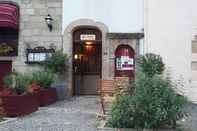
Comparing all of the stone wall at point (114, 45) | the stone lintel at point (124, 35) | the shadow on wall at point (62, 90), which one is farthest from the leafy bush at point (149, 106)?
the shadow on wall at point (62, 90)

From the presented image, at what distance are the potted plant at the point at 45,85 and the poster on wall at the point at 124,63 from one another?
10.2 ft

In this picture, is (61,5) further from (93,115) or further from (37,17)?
(93,115)

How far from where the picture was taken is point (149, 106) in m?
8.88

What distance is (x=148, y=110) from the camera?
29.2 ft

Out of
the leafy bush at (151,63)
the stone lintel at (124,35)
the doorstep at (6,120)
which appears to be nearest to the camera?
the doorstep at (6,120)

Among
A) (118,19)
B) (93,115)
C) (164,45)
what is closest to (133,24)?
(118,19)

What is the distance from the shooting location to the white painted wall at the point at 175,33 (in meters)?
17.8

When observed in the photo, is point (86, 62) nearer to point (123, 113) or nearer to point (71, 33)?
point (71, 33)

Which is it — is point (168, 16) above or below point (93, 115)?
Result: above

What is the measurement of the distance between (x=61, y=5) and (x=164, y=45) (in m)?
4.66

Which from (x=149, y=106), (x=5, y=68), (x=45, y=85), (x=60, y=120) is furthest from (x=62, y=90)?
(x=149, y=106)

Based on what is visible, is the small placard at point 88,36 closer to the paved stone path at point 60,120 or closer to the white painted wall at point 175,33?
the white painted wall at point 175,33

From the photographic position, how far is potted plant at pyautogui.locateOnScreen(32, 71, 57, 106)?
1645 centimetres

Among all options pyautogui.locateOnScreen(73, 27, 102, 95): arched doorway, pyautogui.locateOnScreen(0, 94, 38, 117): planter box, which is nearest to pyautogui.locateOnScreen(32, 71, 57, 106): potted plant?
pyautogui.locateOnScreen(73, 27, 102, 95): arched doorway
